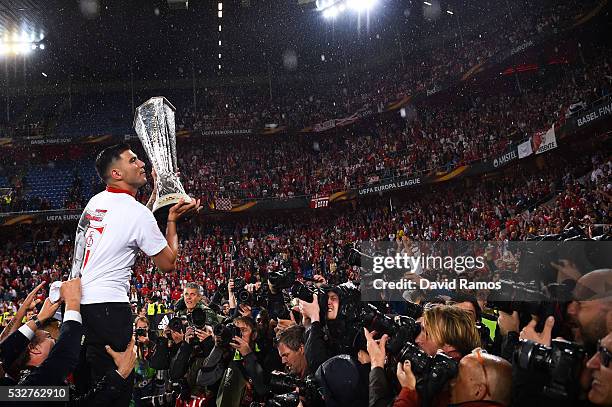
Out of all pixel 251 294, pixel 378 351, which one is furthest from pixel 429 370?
pixel 251 294

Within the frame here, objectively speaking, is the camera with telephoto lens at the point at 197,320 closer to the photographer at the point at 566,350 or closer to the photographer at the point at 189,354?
the photographer at the point at 189,354

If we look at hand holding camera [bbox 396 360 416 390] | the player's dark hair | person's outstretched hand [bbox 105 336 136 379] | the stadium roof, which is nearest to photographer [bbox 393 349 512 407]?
hand holding camera [bbox 396 360 416 390]

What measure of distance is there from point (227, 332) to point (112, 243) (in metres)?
1.72

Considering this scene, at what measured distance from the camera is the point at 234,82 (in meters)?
37.1

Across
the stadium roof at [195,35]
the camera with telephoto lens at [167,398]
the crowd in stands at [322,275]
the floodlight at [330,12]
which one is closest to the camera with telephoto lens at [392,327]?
the crowd in stands at [322,275]

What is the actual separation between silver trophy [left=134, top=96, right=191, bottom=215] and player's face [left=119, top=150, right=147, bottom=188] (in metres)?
0.35

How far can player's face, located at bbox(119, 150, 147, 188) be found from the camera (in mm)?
3361

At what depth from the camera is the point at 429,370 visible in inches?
100.0

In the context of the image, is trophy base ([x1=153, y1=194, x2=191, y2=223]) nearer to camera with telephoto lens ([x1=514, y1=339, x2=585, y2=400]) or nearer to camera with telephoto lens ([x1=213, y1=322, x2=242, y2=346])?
camera with telephoto lens ([x1=213, y1=322, x2=242, y2=346])

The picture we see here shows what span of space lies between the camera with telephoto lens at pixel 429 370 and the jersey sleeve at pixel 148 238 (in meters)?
1.50

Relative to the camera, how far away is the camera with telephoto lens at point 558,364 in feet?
6.84

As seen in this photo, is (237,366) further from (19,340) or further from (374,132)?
(374,132)

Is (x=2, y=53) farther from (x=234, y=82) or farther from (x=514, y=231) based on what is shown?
(x=514, y=231)

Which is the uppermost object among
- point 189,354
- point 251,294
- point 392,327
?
point 251,294
